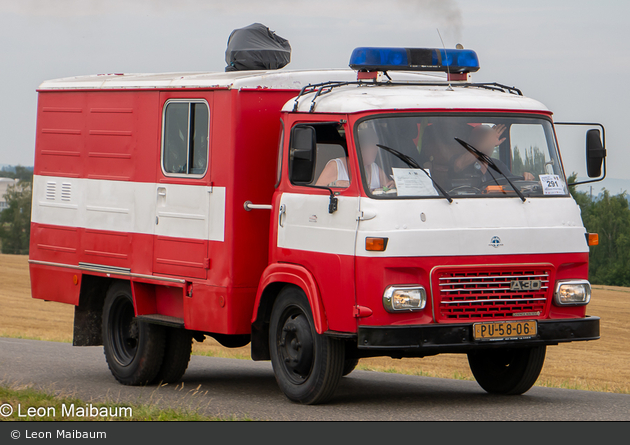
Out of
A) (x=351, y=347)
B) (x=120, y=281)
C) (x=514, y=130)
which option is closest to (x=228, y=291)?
(x=351, y=347)

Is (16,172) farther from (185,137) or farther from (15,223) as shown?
(185,137)

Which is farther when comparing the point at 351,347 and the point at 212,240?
the point at 212,240

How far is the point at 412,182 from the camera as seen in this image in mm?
8719

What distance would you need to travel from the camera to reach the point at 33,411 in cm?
824

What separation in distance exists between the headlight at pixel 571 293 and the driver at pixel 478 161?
3.24ft

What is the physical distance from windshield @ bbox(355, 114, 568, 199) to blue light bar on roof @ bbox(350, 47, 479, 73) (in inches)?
41.4

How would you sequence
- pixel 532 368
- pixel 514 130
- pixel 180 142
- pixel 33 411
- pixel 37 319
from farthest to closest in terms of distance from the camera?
pixel 37 319, pixel 180 142, pixel 532 368, pixel 514 130, pixel 33 411

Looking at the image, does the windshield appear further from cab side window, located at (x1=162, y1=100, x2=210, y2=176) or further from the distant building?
the distant building

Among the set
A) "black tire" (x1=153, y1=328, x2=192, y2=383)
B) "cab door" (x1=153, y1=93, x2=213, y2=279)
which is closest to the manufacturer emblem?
"cab door" (x1=153, y1=93, x2=213, y2=279)

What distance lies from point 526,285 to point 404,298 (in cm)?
116

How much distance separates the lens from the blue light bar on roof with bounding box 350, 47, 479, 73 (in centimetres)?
987

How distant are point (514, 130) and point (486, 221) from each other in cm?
108

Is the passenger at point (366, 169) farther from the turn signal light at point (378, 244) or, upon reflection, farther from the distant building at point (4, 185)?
the distant building at point (4, 185)

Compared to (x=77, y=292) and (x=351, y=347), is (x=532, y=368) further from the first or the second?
(x=77, y=292)
